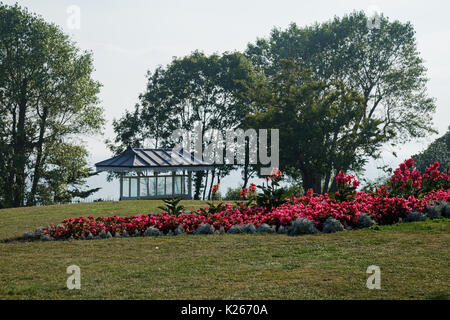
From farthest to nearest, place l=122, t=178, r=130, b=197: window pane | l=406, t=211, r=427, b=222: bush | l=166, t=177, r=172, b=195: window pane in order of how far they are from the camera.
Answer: l=166, t=177, r=172, b=195: window pane
l=122, t=178, r=130, b=197: window pane
l=406, t=211, r=427, b=222: bush

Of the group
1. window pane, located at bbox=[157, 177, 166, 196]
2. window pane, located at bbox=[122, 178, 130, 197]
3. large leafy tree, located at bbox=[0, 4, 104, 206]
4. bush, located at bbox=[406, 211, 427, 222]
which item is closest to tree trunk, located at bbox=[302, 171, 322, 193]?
window pane, located at bbox=[157, 177, 166, 196]

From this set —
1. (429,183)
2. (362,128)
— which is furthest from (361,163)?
(429,183)

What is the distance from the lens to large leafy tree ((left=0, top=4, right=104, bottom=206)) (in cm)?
2830

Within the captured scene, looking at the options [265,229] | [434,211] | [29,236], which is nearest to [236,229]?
[265,229]

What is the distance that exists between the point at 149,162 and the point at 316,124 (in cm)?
933

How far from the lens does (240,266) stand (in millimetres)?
7188

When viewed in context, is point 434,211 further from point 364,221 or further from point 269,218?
point 269,218

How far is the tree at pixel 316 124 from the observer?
87.6 ft

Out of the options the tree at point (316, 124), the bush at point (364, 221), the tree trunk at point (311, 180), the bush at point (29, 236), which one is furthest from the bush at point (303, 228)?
the tree trunk at point (311, 180)

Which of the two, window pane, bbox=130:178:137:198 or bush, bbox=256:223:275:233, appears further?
window pane, bbox=130:178:137:198

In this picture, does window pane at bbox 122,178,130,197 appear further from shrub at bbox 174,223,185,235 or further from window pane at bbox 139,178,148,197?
shrub at bbox 174,223,185,235

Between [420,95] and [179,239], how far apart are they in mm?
27677

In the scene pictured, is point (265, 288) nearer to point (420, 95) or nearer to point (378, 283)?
point (378, 283)

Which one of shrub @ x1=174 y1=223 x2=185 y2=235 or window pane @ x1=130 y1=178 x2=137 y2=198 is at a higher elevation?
window pane @ x1=130 y1=178 x2=137 y2=198
